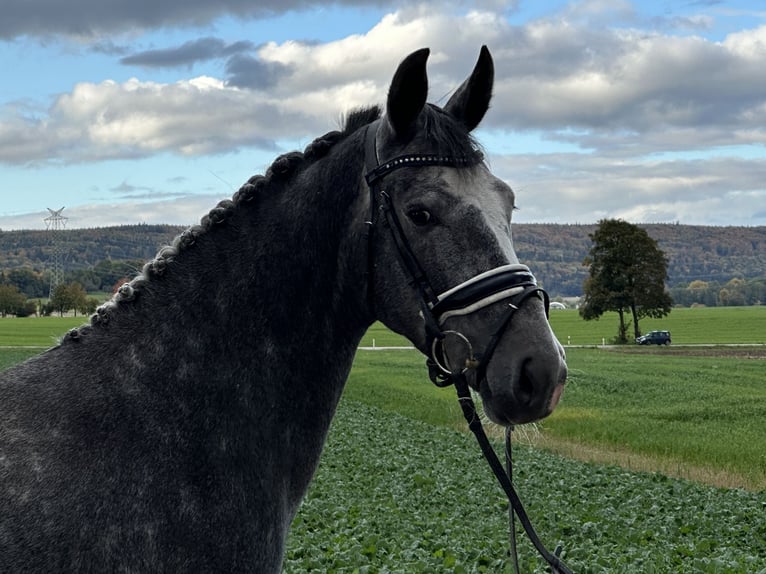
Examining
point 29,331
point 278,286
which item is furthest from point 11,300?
point 278,286

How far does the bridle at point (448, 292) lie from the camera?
10.7 feet

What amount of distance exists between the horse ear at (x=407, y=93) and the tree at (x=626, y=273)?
79338 millimetres

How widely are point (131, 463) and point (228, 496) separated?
40cm

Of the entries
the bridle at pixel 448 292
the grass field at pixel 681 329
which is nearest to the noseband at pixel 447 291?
the bridle at pixel 448 292

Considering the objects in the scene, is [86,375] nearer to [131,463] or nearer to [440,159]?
[131,463]

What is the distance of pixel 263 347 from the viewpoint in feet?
11.5

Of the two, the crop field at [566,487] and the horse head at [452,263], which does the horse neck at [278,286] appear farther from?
the crop field at [566,487]

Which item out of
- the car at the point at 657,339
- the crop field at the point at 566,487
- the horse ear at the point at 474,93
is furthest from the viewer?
the car at the point at 657,339

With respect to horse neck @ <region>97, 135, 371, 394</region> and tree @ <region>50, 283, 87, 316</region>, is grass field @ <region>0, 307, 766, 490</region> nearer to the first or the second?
horse neck @ <region>97, 135, 371, 394</region>

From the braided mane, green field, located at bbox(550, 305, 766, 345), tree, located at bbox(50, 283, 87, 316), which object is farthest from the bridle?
green field, located at bbox(550, 305, 766, 345)

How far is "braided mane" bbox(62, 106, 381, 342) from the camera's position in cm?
352

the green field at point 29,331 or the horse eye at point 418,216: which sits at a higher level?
the horse eye at point 418,216

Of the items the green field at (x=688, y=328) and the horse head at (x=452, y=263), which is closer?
the horse head at (x=452, y=263)

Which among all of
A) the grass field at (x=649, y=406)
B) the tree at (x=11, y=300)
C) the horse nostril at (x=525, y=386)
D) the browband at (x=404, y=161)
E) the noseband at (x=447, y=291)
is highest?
the browband at (x=404, y=161)
